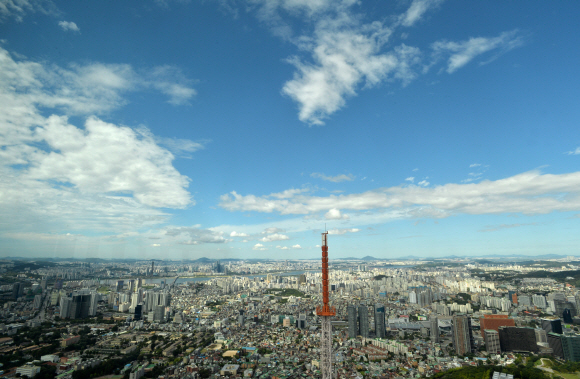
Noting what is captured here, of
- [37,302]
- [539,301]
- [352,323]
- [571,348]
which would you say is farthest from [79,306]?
[539,301]

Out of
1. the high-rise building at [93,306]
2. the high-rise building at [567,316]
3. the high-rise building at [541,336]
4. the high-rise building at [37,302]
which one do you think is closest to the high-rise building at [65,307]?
the high-rise building at [93,306]

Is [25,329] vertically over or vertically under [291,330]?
over

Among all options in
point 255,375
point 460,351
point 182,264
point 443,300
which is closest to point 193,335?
point 255,375

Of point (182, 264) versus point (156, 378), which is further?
point (182, 264)

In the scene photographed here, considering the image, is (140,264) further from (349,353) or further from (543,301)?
(543,301)

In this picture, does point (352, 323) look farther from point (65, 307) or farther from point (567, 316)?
point (65, 307)

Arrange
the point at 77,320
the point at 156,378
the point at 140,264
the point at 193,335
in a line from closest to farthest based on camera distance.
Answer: the point at 156,378, the point at 193,335, the point at 77,320, the point at 140,264

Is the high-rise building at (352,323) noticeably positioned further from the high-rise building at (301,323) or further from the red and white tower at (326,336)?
the red and white tower at (326,336)
